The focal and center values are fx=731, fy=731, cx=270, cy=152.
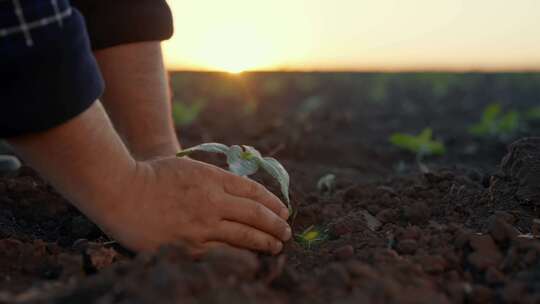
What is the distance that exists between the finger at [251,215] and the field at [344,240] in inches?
2.8

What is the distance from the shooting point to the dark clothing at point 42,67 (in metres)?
1.24

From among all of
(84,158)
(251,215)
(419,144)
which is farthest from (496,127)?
(84,158)

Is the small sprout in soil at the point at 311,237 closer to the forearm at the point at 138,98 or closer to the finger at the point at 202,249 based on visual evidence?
the finger at the point at 202,249

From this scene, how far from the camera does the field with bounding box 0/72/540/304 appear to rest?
115cm

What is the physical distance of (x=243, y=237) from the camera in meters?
1.59

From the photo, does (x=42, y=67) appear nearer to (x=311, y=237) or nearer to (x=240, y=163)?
(x=240, y=163)

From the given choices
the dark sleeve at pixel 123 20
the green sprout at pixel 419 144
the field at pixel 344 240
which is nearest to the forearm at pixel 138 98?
the dark sleeve at pixel 123 20

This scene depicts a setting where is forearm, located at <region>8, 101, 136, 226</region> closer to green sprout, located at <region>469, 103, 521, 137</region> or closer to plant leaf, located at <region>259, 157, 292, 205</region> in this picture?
plant leaf, located at <region>259, 157, 292, 205</region>

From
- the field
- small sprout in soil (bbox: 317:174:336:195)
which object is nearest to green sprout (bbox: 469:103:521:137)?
the field

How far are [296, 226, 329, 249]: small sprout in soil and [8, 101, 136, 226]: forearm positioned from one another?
0.49 m

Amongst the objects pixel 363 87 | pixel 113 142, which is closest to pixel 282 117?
pixel 363 87

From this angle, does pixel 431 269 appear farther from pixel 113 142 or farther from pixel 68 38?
pixel 68 38

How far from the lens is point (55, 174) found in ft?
4.56

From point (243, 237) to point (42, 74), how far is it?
0.57 metres
